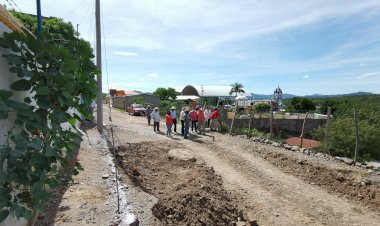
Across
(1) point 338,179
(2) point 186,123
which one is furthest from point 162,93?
(1) point 338,179

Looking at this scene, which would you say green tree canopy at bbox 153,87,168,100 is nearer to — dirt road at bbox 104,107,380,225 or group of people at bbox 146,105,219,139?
group of people at bbox 146,105,219,139

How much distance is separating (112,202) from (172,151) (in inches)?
246

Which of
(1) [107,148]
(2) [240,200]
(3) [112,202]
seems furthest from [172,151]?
(3) [112,202]

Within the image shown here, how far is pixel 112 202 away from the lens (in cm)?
640

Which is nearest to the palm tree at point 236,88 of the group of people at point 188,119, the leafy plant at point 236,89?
the leafy plant at point 236,89

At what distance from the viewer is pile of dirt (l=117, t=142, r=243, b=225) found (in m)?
6.91

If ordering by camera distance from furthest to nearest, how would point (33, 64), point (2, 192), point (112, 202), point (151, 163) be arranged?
point (151, 163)
point (112, 202)
point (33, 64)
point (2, 192)

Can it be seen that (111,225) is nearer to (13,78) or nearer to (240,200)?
(13,78)

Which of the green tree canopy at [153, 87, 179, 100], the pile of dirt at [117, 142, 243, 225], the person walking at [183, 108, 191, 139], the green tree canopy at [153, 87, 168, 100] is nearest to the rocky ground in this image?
the pile of dirt at [117, 142, 243, 225]

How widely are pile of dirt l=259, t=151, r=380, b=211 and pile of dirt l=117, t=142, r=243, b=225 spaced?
116 inches

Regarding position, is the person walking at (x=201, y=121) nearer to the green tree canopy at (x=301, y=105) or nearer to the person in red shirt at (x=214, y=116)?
the person in red shirt at (x=214, y=116)

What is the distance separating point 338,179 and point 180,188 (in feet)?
17.0

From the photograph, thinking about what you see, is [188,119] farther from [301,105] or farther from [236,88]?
[236,88]

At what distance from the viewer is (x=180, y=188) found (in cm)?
823
